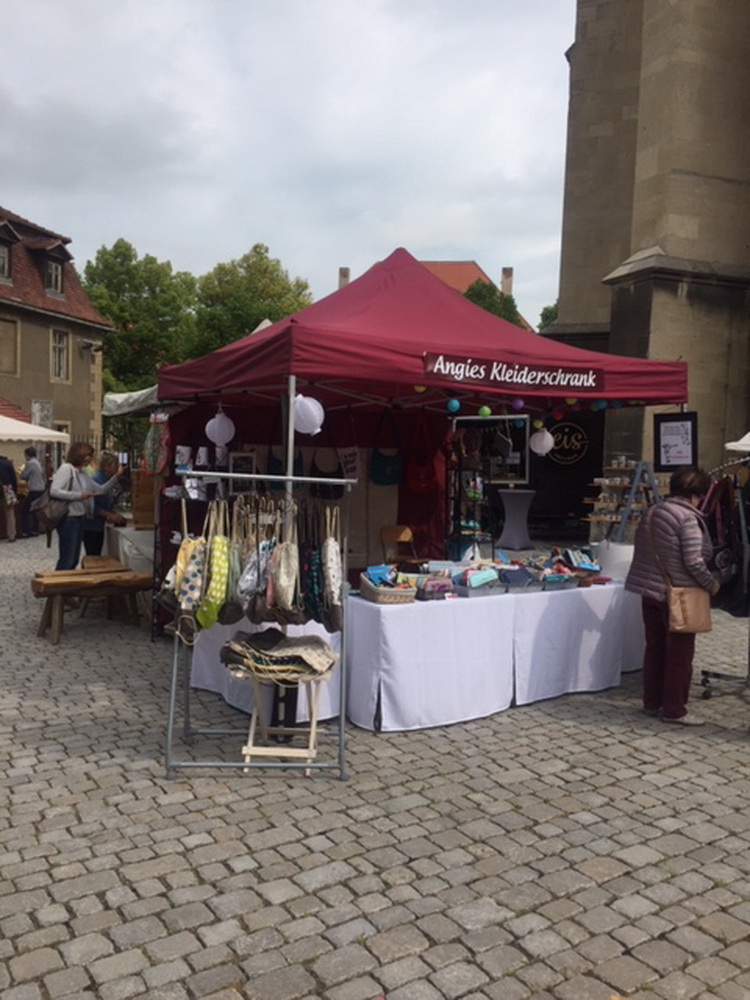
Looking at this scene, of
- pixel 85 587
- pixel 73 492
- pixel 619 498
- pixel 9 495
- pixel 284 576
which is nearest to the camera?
pixel 284 576

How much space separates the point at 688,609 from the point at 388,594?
6.01ft

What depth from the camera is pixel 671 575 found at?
5.19m

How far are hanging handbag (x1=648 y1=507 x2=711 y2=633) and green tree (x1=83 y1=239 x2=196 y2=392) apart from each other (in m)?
33.2

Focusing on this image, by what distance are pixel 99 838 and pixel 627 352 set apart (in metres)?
10.7

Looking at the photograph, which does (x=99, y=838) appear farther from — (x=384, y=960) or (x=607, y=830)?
(x=607, y=830)

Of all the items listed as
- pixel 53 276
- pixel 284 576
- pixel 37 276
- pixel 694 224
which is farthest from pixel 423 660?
pixel 53 276

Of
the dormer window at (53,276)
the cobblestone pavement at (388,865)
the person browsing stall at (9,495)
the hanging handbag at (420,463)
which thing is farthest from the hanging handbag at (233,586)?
the dormer window at (53,276)

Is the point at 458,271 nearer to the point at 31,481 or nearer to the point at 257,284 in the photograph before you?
the point at 257,284

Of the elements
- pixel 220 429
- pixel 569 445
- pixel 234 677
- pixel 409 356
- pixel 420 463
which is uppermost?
pixel 409 356

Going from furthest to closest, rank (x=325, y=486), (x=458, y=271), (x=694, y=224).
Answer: (x=458, y=271), (x=694, y=224), (x=325, y=486)

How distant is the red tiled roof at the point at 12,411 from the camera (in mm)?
22766

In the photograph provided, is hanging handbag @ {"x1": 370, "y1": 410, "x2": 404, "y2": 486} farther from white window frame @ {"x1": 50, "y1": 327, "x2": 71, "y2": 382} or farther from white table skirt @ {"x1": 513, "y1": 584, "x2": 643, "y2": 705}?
white window frame @ {"x1": 50, "y1": 327, "x2": 71, "y2": 382}

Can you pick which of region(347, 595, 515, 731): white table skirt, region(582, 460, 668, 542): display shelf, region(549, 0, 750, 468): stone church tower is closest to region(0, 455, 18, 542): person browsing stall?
region(582, 460, 668, 542): display shelf

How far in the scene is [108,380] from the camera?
3522 cm
